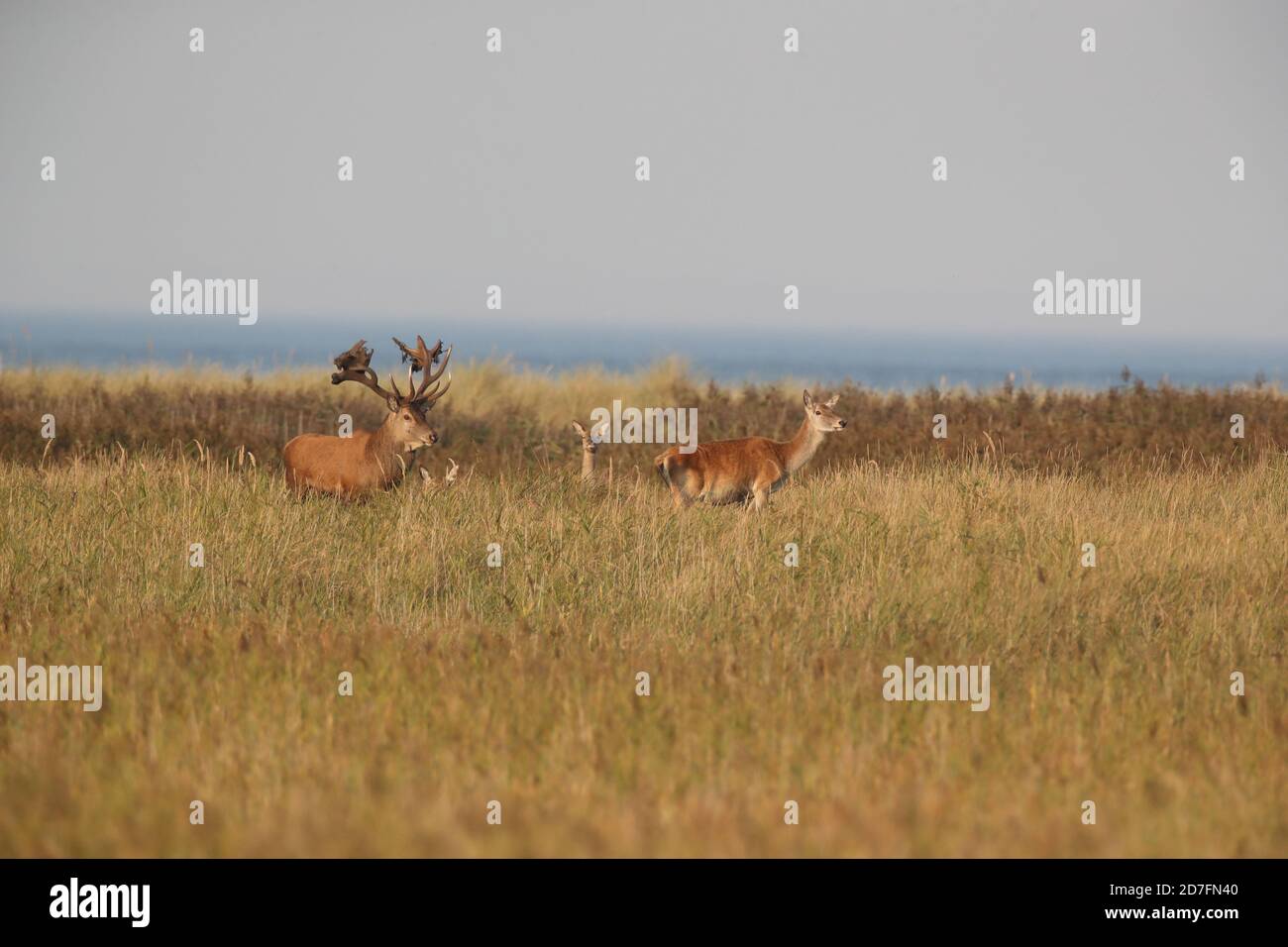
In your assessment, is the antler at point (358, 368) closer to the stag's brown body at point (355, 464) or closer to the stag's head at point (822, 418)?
the stag's brown body at point (355, 464)

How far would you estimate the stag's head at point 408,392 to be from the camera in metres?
12.5

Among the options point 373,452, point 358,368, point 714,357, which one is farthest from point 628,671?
point 714,357

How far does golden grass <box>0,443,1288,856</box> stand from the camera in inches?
203

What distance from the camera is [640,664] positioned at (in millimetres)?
7535

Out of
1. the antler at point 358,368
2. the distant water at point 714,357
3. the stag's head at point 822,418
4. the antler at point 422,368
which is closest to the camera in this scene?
the antler at point 422,368

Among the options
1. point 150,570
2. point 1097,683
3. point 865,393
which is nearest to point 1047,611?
point 1097,683

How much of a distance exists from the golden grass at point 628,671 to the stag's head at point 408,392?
2.41ft

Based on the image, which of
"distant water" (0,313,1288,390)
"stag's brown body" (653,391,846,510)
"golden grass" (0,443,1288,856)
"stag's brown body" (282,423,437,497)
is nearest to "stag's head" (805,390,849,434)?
"stag's brown body" (653,391,846,510)

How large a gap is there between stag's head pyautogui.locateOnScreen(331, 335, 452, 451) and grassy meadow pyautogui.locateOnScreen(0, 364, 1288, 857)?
0.53 m

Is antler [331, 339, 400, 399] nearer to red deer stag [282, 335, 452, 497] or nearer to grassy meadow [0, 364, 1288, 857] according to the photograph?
red deer stag [282, 335, 452, 497]

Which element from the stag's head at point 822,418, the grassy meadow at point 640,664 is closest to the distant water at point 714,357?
the stag's head at point 822,418

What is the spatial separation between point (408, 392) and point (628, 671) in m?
6.01

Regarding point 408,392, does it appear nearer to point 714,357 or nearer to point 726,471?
point 726,471

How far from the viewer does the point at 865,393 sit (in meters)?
23.7
